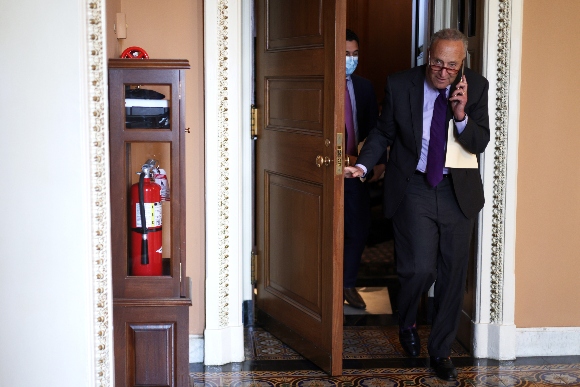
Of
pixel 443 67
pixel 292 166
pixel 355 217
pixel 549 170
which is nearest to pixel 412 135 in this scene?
pixel 443 67

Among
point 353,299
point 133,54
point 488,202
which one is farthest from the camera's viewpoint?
point 353,299

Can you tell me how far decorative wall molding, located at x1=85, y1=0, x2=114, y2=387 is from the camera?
302cm

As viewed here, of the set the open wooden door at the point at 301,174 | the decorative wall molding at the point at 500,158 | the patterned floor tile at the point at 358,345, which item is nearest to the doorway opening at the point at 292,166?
the open wooden door at the point at 301,174

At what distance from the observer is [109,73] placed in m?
3.30

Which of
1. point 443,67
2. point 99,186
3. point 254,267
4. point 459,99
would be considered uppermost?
point 443,67

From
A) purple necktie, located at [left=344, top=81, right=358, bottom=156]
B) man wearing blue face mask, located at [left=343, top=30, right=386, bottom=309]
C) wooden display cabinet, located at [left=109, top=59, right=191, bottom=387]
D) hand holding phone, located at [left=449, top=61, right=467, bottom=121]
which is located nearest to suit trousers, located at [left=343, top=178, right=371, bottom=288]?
man wearing blue face mask, located at [left=343, top=30, right=386, bottom=309]

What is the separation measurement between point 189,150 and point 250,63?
650 millimetres

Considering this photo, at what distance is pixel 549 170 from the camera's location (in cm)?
445

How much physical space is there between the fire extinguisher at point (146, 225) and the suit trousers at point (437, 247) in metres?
1.40

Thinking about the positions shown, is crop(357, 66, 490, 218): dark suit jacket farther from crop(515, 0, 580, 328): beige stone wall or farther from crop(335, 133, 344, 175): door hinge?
crop(515, 0, 580, 328): beige stone wall

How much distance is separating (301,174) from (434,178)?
72 centimetres

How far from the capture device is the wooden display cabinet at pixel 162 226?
131 inches

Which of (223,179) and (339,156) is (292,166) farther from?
(339,156)

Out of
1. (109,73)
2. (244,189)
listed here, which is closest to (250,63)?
(244,189)
